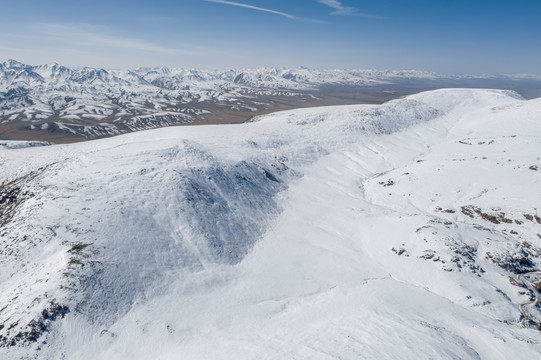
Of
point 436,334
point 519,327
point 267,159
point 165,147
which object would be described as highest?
point 165,147

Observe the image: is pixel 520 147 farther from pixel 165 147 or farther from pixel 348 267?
pixel 165 147

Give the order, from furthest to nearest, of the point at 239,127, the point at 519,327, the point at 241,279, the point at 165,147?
the point at 239,127 → the point at 165,147 → the point at 241,279 → the point at 519,327

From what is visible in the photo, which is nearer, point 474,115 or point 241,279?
point 241,279

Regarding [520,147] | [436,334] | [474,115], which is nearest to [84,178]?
[436,334]

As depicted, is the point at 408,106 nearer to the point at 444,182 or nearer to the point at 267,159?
the point at 444,182

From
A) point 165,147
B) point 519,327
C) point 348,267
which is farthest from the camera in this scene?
point 165,147

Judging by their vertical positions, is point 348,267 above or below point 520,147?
below

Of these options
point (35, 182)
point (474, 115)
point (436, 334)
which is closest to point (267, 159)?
point (35, 182)
